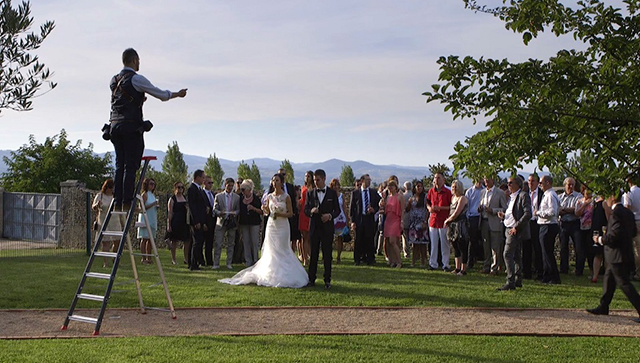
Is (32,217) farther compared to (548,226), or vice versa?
(32,217)

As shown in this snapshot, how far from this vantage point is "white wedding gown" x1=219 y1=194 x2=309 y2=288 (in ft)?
39.5

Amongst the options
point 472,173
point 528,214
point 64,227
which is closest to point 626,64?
point 472,173

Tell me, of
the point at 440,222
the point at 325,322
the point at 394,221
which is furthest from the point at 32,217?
the point at 325,322

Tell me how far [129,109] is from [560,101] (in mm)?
4992

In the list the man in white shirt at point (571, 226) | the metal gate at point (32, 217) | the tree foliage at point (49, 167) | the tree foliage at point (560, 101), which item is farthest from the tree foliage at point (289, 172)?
the tree foliage at point (560, 101)

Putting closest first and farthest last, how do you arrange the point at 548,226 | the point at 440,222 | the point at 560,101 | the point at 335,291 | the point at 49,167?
the point at 560,101 → the point at 335,291 → the point at 548,226 → the point at 440,222 → the point at 49,167

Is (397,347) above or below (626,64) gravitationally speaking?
below

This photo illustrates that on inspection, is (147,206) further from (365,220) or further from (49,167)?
(49,167)

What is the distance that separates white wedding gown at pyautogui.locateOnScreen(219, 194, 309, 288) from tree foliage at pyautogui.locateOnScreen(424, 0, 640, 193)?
696 cm

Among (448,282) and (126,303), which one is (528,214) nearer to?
(448,282)

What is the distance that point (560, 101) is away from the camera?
5309 mm

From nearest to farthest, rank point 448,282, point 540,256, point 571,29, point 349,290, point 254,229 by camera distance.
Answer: point 571,29 → point 349,290 → point 448,282 → point 540,256 → point 254,229

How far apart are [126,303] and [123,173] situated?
2812 millimetres

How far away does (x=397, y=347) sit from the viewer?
284 inches
